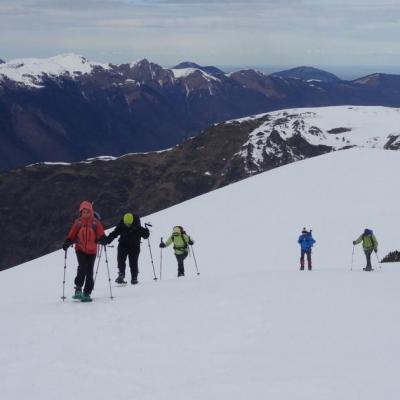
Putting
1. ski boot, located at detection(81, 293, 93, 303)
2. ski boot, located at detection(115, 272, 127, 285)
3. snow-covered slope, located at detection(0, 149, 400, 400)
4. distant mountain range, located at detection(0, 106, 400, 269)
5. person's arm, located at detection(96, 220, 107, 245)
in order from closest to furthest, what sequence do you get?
snow-covered slope, located at detection(0, 149, 400, 400) < person's arm, located at detection(96, 220, 107, 245) < ski boot, located at detection(81, 293, 93, 303) < ski boot, located at detection(115, 272, 127, 285) < distant mountain range, located at detection(0, 106, 400, 269)

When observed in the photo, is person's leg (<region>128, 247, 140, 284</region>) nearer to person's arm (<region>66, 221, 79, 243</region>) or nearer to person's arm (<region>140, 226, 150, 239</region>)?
person's arm (<region>140, 226, 150, 239</region>)

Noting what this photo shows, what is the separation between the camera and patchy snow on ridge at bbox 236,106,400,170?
149875 millimetres

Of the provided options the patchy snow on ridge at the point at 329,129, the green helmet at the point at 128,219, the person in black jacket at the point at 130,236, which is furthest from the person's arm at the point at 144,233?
the patchy snow on ridge at the point at 329,129

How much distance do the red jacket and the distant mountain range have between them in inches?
3840

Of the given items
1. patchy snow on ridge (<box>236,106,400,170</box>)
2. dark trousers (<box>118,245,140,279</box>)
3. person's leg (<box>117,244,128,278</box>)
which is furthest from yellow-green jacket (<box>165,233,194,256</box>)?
patchy snow on ridge (<box>236,106,400,170</box>)

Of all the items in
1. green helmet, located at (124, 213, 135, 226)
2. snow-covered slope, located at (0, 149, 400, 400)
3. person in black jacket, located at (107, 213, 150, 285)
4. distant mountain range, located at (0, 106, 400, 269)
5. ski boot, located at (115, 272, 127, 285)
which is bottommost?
snow-covered slope, located at (0, 149, 400, 400)

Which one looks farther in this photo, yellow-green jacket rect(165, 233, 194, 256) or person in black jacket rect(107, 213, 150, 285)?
yellow-green jacket rect(165, 233, 194, 256)

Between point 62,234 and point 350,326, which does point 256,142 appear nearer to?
point 62,234

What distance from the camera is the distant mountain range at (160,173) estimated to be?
122 meters

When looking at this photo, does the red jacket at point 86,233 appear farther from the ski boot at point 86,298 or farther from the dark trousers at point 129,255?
the dark trousers at point 129,255

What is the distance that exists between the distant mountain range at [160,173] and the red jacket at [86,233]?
3840 inches

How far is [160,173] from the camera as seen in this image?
14150 centimetres

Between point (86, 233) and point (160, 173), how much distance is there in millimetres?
129417

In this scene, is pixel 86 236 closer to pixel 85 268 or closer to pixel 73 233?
pixel 73 233
